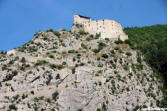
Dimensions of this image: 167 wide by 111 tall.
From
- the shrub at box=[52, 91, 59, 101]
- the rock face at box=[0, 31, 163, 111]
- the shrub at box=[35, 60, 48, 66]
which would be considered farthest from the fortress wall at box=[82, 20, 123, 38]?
the shrub at box=[52, 91, 59, 101]

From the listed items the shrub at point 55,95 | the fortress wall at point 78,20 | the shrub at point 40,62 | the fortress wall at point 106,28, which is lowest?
the shrub at point 55,95

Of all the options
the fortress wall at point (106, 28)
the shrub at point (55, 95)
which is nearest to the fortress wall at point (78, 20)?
the fortress wall at point (106, 28)

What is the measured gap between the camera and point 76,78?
183ft

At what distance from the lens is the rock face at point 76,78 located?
52312mm

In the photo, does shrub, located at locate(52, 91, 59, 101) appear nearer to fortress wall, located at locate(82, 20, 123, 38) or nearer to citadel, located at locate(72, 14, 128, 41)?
citadel, located at locate(72, 14, 128, 41)

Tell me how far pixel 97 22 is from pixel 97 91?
24.9 metres

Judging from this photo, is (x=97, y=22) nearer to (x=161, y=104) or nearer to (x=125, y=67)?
(x=125, y=67)

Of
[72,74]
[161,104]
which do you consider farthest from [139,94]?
[72,74]

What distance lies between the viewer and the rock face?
52.3 meters

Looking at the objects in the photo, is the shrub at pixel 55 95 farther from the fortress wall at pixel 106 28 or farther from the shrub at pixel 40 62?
the fortress wall at pixel 106 28

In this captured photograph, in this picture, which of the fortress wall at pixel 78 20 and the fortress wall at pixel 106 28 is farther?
the fortress wall at pixel 78 20

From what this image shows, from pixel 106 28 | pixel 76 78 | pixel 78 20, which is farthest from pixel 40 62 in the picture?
pixel 78 20

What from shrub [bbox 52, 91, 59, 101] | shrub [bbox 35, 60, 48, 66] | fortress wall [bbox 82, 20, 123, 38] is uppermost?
fortress wall [bbox 82, 20, 123, 38]

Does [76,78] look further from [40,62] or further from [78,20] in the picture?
[78,20]
